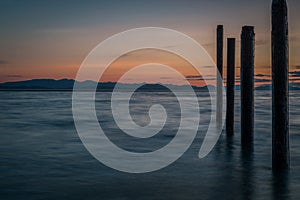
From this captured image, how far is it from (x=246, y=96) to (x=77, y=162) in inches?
159

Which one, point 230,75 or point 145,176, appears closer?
point 145,176

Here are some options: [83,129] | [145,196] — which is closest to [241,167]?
[145,196]

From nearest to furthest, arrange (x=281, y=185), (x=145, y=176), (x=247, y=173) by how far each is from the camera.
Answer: (x=281, y=185) → (x=145, y=176) → (x=247, y=173)

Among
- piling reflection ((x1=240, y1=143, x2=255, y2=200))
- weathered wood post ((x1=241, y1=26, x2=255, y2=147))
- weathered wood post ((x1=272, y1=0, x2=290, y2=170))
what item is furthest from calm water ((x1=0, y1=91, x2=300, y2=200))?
weathered wood post ((x1=241, y1=26, x2=255, y2=147))

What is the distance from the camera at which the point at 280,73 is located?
5906 millimetres

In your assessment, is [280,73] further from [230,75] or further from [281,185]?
[230,75]

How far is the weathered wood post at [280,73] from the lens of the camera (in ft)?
19.2

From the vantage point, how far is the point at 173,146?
32.3 ft

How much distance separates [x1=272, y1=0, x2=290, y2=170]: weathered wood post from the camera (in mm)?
5852

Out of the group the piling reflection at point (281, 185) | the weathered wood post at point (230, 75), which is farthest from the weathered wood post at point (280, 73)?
the weathered wood post at point (230, 75)

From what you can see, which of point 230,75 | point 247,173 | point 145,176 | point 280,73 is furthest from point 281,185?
point 230,75

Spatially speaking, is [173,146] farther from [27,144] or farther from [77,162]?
[27,144]

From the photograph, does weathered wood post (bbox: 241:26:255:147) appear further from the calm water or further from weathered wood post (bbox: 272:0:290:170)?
weathered wood post (bbox: 272:0:290:170)

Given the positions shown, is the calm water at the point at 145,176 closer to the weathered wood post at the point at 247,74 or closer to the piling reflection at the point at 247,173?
the piling reflection at the point at 247,173
